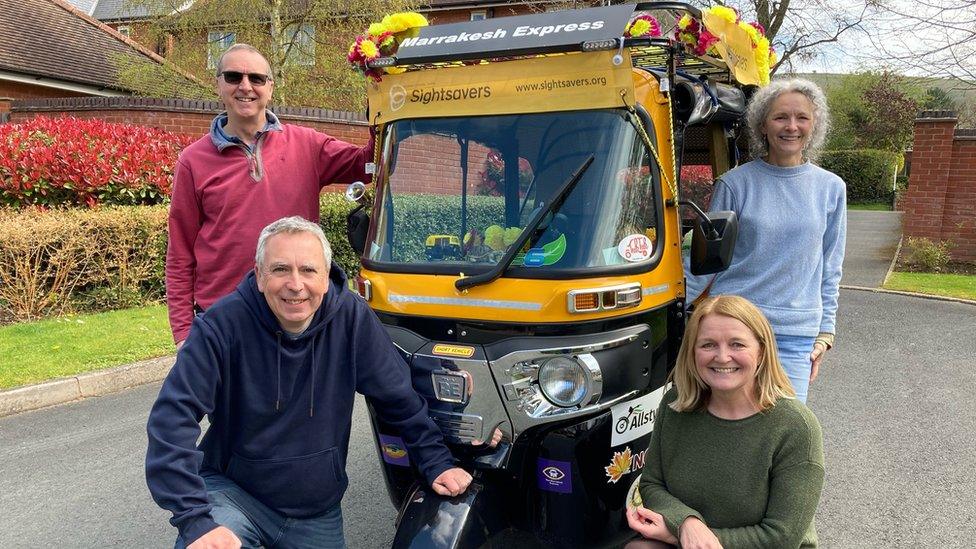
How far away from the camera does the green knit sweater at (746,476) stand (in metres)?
2.32

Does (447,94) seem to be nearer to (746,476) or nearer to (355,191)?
(355,191)

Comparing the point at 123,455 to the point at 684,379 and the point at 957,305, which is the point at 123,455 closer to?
the point at 684,379

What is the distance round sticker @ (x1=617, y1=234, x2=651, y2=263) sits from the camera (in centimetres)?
285

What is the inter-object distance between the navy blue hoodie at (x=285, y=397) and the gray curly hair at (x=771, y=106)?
1822mm

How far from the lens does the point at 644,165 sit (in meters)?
2.92

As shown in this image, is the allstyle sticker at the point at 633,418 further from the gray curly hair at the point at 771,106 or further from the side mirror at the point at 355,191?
the side mirror at the point at 355,191

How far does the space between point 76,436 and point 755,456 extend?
472cm

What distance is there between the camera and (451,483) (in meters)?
2.68

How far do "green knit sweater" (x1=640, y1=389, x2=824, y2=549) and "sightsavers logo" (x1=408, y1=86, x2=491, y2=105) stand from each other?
1.48m

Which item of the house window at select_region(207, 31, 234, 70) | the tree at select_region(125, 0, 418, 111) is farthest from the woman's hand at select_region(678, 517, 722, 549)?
the house window at select_region(207, 31, 234, 70)

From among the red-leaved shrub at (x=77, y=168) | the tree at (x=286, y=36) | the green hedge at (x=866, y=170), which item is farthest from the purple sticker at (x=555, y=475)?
the green hedge at (x=866, y=170)

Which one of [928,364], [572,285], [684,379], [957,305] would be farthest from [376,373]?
[957,305]

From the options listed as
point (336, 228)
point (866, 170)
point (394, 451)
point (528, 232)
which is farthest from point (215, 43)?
point (866, 170)

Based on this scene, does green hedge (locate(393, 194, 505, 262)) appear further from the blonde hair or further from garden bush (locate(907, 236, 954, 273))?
garden bush (locate(907, 236, 954, 273))
